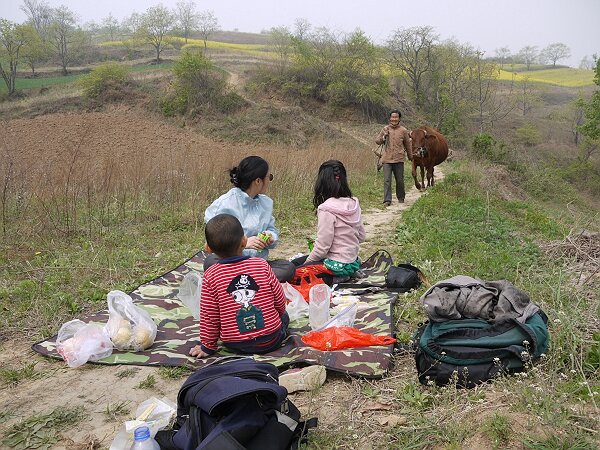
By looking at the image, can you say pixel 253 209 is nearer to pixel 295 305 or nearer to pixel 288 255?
pixel 295 305

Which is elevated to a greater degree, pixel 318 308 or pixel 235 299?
pixel 235 299

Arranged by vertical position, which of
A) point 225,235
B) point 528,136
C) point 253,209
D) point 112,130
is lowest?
point 528,136

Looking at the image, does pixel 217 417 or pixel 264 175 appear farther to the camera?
pixel 264 175

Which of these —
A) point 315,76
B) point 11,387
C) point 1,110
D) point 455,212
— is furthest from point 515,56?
point 11,387

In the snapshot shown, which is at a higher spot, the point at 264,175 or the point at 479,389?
the point at 264,175

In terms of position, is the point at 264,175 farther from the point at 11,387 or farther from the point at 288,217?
the point at 288,217

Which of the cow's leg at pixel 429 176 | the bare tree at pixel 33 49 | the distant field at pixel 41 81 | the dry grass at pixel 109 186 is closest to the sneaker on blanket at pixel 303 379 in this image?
the dry grass at pixel 109 186

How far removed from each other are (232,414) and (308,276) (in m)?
2.75

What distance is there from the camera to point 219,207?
4.91 m

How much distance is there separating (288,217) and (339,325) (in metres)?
4.87

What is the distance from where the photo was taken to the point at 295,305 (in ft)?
14.3

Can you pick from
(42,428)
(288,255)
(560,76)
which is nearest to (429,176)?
(288,255)

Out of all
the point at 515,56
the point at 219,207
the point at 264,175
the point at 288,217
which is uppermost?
the point at 515,56

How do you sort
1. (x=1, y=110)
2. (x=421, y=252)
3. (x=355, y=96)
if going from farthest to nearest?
(x=355, y=96), (x=1, y=110), (x=421, y=252)
